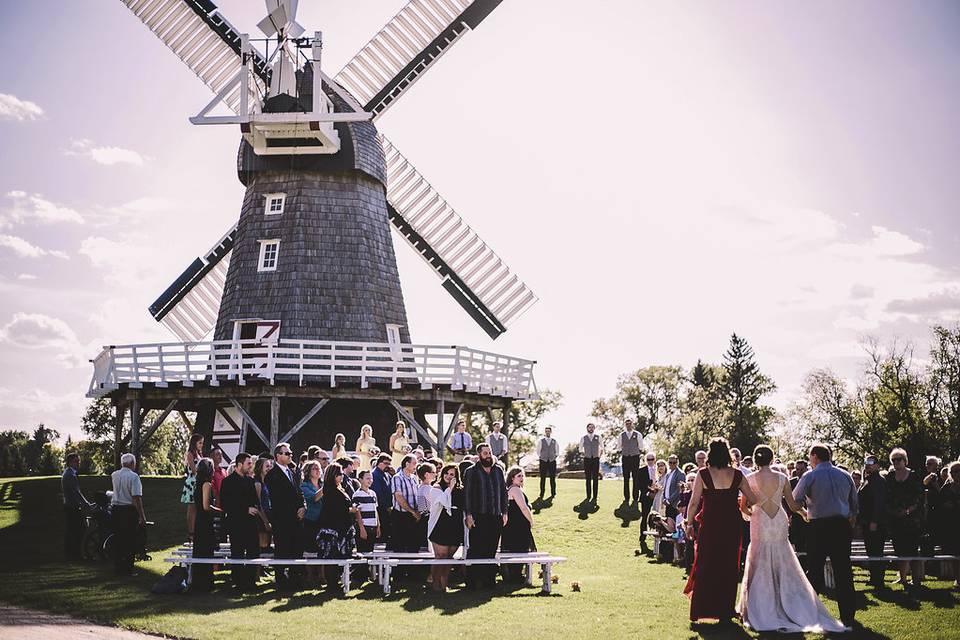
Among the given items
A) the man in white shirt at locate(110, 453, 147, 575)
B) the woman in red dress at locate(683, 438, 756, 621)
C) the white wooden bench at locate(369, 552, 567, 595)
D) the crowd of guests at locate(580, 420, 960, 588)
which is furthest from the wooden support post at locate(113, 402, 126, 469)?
the woman in red dress at locate(683, 438, 756, 621)

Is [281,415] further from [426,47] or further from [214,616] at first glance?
[214,616]

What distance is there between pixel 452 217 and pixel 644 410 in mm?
57158

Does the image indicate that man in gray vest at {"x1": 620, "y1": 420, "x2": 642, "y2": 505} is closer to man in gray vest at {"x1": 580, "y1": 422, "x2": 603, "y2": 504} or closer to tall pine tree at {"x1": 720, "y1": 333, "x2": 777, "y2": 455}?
man in gray vest at {"x1": 580, "y1": 422, "x2": 603, "y2": 504}

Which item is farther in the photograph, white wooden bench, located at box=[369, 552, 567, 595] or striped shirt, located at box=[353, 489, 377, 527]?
striped shirt, located at box=[353, 489, 377, 527]

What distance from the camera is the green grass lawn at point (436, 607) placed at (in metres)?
10.1

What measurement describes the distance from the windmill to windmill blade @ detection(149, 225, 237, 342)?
0.15ft

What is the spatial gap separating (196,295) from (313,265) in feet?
20.6

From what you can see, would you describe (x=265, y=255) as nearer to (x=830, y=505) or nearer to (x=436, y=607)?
(x=436, y=607)

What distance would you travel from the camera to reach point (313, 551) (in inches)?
527

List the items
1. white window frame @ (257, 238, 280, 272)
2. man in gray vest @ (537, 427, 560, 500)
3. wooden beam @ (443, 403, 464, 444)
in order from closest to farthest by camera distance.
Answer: man in gray vest @ (537, 427, 560, 500)
wooden beam @ (443, 403, 464, 444)
white window frame @ (257, 238, 280, 272)

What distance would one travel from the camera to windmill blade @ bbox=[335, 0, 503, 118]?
28469 millimetres

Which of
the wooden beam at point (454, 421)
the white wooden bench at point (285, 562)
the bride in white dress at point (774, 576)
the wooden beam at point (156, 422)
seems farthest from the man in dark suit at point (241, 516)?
the wooden beam at point (156, 422)

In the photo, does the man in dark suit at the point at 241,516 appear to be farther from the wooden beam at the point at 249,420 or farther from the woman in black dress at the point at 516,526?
the wooden beam at the point at 249,420

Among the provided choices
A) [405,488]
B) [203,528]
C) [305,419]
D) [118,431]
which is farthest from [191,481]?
[118,431]
